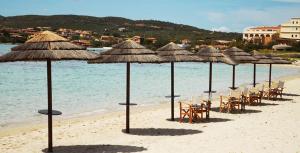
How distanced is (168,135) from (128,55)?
6.81ft

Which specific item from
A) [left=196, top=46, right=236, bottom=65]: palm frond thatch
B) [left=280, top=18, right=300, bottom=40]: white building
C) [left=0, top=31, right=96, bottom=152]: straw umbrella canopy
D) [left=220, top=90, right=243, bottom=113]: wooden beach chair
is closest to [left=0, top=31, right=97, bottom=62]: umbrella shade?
[left=0, top=31, right=96, bottom=152]: straw umbrella canopy

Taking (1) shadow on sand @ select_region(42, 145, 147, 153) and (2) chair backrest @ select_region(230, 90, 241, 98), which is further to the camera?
(2) chair backrest @ select_region(230, 90, 241, 98)

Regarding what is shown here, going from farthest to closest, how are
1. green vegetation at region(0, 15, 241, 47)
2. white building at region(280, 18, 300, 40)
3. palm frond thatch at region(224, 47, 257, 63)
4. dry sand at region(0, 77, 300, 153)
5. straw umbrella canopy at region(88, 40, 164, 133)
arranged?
green vegetation at region(0, 15, 241, 47), white building at region(280, 18, 300, 40), palm frond thatch at region(224, 47, 257, 63), straw umbrella canopy at region(88, 40, 164, 133), dry sand at region(0, 77, 300, 153)

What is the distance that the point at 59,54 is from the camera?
7.41m

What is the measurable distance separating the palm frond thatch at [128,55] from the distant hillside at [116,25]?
11391 centimetres

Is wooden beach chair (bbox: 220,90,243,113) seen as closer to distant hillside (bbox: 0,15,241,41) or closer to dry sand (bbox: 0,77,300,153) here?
dry sand (bbox: 0,77,300,153)

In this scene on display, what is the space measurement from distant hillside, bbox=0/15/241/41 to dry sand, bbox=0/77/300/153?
112275mm

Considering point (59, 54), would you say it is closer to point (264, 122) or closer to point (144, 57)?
point (144, 57)

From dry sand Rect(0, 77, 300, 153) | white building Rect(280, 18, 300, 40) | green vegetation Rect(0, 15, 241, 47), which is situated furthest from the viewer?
green vegetation Rect(0, 15, 241, 47)

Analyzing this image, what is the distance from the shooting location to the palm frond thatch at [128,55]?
929 cm

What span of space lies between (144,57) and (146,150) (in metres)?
2.35

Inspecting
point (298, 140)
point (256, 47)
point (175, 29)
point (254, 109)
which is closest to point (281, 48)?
point (256, 47)

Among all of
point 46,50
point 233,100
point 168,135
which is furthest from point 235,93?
point 46,50

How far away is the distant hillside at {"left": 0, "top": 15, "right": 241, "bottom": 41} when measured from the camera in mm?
124000
